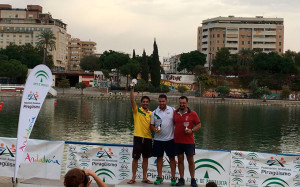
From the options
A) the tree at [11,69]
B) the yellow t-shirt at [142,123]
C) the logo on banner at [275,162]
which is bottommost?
the logo on banner at [275,162]

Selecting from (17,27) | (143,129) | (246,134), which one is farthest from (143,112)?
(17,27)

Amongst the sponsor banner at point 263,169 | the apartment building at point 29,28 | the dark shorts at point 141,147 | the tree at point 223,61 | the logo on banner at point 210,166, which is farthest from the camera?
the apartment building at point 29,28

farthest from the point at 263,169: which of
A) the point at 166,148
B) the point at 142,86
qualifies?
the point at 142,86

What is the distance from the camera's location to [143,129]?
8.87 m

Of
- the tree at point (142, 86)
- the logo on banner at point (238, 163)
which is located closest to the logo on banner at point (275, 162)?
the logo on banner at point (238, 163)

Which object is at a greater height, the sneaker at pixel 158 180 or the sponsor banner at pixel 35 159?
the sponsor banner at pixel 35 159

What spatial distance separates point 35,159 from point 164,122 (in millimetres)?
3364

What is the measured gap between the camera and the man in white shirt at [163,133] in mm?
8766

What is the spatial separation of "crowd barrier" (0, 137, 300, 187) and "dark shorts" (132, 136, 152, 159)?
69 centimetres

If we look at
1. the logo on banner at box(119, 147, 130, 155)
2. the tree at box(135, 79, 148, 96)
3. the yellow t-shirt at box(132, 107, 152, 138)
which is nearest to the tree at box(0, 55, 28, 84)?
the tree at box(135, 79, 148, 96)

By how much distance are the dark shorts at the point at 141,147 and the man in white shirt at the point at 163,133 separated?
0.11 metres

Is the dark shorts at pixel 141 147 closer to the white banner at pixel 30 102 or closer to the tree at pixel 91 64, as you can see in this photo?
the white banner at pixel 30 102

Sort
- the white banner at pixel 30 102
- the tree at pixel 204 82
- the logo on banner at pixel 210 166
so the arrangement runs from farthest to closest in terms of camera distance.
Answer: the tree at pixel 204 82
the logo on banner at pixel 210 166
the white banner at pixel 30 102

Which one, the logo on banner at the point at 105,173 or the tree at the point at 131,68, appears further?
the tree at the point at 131,68
